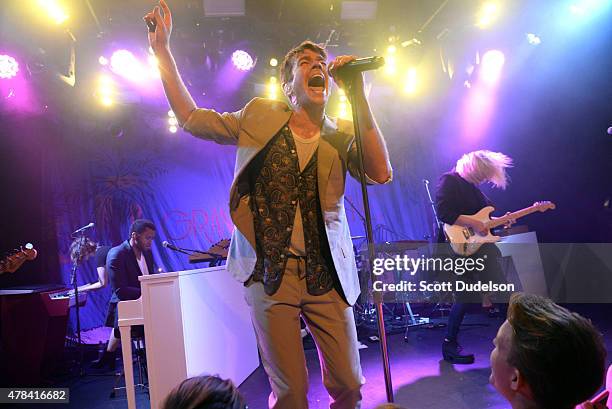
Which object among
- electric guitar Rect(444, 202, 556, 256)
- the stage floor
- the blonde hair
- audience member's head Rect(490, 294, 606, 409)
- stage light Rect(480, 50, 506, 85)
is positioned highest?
stage light Rect(480, 50, 506, 85)

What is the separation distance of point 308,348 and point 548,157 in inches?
214

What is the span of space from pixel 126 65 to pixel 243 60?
1.92 metres

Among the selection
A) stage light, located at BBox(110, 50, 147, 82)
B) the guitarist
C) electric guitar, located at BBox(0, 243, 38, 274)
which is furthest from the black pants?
stage light, located at BBox(110, 50, 147, 82)

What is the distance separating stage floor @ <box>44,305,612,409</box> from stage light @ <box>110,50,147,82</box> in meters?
4.64

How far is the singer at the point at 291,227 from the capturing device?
1597 mm

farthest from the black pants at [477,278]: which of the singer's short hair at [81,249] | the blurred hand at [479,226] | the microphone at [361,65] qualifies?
the singer's short hair at [81,249]

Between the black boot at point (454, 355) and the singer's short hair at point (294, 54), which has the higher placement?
the singer's short hair at point (294, 54)

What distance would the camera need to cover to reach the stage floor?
3.12 metres

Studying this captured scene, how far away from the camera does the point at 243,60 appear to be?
265 inches

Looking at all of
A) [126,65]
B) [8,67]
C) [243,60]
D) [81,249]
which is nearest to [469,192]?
[243,60]

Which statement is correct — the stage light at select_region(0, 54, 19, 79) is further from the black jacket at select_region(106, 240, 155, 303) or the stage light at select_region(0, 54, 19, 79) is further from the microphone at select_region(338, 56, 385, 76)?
the microphone at select_region(338, 56, 385, 76)

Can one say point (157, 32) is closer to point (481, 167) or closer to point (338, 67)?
point (338, 67)

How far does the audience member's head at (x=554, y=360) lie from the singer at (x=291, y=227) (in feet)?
2.28

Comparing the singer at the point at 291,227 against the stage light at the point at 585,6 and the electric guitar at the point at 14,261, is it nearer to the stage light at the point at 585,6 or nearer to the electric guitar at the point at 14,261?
the electric guitar at the point at 14,261
